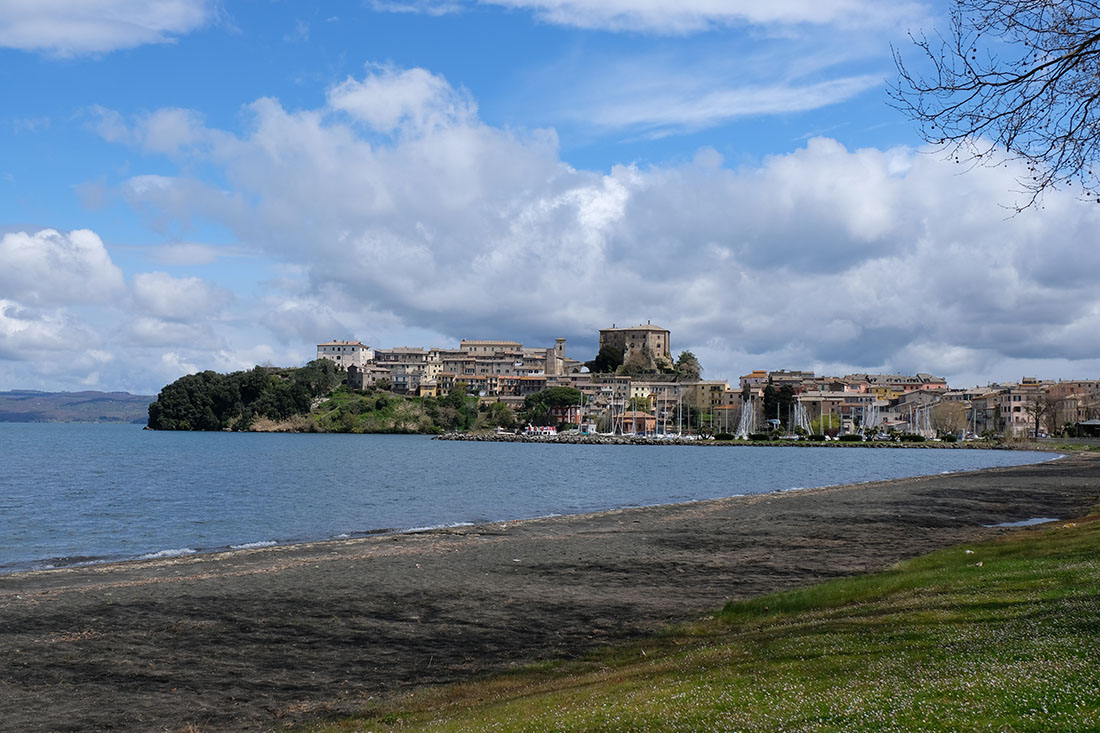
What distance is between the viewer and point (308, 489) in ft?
210

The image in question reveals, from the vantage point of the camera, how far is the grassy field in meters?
8.37

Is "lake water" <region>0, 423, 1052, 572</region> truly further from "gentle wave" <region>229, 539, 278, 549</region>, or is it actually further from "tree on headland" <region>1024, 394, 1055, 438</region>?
"tree on headland" <region>1024, 394, 1055, 438</region>

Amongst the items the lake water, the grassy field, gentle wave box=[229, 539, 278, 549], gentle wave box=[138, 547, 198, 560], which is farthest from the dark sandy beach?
the lake water

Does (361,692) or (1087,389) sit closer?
(361,692)

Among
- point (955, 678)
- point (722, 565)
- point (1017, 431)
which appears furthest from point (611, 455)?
point (955, 678)

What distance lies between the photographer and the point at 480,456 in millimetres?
120812

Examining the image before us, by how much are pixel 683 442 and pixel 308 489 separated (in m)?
119

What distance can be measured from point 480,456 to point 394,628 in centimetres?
10299

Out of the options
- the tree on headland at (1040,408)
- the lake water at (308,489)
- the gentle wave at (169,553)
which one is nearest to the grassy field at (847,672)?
the gentle wave at (169,553)

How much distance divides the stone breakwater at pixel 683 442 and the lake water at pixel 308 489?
113 feet

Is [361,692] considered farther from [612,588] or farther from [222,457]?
[222,457]

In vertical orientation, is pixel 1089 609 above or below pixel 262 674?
above

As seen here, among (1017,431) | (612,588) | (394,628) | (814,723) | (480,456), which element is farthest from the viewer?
(1017,431)

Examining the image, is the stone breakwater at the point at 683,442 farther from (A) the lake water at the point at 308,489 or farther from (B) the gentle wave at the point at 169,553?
(B) the gentle wave at the point at 169,553
